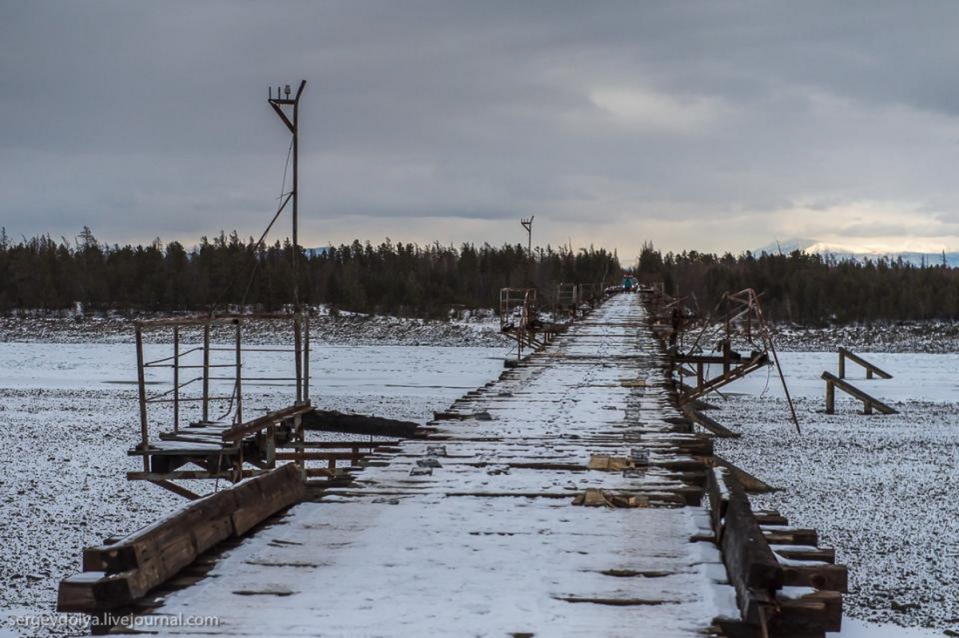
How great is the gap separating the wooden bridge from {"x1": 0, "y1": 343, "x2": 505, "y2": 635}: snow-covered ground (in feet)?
16.1

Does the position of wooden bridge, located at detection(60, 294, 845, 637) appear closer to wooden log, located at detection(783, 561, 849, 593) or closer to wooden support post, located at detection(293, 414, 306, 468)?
wooden log, located at detection(783, 561, 849, 593)

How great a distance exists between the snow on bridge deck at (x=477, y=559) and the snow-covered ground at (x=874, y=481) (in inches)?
155

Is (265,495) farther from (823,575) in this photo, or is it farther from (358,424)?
(358,424)

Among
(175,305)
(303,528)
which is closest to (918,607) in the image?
(303,528)

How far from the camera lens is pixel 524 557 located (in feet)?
15.2

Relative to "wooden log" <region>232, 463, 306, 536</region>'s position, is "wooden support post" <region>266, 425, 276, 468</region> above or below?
below

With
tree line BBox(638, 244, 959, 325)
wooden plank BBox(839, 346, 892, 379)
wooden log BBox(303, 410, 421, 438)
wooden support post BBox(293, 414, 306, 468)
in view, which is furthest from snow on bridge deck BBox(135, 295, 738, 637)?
tree line BBox(638, 244, 959, 325)

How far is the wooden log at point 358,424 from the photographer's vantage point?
13.5 m

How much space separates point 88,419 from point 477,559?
64.0 ft

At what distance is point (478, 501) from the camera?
229 inches

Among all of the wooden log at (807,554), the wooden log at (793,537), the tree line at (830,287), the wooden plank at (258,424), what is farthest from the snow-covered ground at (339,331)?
the wooden log at (807,554)

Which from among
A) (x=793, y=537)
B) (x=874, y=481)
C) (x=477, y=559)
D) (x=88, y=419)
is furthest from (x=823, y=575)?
(x=88, y=419)

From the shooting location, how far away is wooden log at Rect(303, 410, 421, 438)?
13.5 meters

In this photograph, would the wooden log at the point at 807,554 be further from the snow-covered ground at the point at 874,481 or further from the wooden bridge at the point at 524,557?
the snow-covered ground at the point at 874,481
